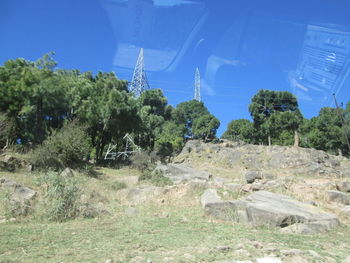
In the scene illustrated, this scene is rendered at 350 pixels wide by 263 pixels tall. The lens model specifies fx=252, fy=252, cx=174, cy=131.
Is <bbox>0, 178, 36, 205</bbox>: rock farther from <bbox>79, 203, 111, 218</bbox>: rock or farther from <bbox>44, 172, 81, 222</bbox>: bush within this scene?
<bbox>79, 203, 111, 218</bbox>: rock

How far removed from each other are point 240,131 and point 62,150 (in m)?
34.0

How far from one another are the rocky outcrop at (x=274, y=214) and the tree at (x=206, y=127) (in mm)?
30121

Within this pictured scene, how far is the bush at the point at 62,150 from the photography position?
14406 mm

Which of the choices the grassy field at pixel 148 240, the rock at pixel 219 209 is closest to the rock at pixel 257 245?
the grassy field at pixel 148 240

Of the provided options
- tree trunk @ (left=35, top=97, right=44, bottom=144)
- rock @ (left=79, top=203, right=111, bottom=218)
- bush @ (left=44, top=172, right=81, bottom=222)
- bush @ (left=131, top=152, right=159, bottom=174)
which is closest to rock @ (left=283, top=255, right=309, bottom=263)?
rock @ (left=79, top=203, right=111, bottom=218)

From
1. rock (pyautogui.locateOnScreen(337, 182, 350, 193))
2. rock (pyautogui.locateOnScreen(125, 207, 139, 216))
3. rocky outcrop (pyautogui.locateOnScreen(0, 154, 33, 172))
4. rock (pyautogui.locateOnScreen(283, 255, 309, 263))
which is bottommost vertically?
rock (pyautogui.locateOnScreen(125, 207, 139, 216))

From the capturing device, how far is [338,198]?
8.48 meters

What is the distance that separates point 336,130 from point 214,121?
16.1 meters

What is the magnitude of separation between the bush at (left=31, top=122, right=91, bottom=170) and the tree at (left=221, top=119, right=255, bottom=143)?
103 feet

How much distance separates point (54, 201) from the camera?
6.80 metres

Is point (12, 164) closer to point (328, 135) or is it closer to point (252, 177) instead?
point (252, 177)

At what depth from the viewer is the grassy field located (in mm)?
3949

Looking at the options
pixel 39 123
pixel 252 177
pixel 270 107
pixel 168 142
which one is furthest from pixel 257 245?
pixel 270 107

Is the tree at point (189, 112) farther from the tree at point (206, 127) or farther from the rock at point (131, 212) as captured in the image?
the rock at point (131, 212)
